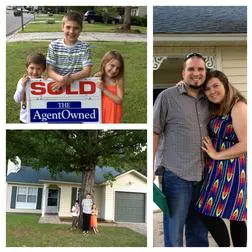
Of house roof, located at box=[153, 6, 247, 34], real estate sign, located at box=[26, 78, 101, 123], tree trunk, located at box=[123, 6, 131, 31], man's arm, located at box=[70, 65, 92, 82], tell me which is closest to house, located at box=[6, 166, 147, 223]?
real estate sign, located at box=[26, 78, 101, 123]

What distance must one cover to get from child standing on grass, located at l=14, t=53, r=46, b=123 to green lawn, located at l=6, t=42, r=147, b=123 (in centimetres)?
3

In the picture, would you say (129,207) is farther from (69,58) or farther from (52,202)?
(69,58)

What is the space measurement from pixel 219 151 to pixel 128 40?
972 millimetres

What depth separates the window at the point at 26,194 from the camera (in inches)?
140

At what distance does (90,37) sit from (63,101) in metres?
0.48

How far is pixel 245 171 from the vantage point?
11.2 feet

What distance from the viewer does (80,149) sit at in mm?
3645

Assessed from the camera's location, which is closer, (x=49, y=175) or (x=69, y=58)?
(x=69, y=58)

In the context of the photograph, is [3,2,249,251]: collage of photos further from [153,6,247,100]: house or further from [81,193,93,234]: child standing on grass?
[153,6,247,100]: house

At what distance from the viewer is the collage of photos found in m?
3.37

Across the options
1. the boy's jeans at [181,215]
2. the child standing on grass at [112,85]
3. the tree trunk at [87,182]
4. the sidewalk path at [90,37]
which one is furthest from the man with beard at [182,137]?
the tree trunk at [87,182]

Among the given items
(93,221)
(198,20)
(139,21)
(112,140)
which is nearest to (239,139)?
(112,140)

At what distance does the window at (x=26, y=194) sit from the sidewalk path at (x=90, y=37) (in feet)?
3.41
